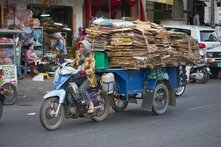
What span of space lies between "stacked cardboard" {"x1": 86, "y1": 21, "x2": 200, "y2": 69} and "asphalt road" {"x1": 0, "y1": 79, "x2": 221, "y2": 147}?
1.14 m

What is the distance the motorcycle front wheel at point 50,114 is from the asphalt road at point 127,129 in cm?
12

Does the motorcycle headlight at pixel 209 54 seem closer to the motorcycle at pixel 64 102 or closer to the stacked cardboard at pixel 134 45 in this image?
the stacked cardboard at pixel 134 45

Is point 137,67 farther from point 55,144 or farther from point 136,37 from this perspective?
point 55,144

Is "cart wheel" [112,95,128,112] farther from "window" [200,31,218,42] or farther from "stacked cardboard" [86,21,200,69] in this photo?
"window" [200,31,218,42]

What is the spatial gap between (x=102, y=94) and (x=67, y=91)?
2.94 feet

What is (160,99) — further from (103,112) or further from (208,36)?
(208,36)

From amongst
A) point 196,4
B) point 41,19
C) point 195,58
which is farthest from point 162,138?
point 196,4

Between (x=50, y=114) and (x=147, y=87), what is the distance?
2517mm

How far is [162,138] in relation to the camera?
25.8 ft

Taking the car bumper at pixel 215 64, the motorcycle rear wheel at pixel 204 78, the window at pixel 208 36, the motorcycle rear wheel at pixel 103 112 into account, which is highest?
the window at pixel 208 36

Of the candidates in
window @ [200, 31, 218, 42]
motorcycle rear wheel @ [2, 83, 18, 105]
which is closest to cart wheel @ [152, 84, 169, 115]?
motorcycle rear wheel @ [2, 83, 18, 105]

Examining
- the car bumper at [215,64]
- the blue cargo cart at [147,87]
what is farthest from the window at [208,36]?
the blue cargo cart at [147,87]

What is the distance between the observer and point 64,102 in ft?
28.2

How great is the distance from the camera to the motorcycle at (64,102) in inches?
331
